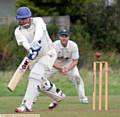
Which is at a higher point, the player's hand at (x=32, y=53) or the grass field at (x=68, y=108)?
the player's hand at (x=32, y=53)

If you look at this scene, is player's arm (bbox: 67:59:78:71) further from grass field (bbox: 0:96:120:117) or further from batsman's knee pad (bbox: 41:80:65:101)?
batsman's knee pad (bbox: 41:80:65:101)

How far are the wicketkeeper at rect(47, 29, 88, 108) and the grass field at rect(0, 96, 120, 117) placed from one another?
463mm

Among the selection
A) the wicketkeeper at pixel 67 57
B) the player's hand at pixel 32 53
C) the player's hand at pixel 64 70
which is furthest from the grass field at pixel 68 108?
the player's hand at pixel 32 53

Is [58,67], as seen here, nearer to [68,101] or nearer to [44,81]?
[68,101]

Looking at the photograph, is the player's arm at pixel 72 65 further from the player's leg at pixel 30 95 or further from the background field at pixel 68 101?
the player's leg at pixel 30 95

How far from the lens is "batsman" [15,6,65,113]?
46.9ft

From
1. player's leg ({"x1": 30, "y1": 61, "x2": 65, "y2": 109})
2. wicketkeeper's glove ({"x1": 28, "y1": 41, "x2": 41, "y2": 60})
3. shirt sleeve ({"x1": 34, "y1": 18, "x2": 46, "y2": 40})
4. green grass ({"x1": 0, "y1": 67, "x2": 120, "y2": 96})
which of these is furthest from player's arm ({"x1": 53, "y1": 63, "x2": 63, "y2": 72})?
green grass ({"x1": 0, "y1": 67, "x2": 120, "y2": 96})

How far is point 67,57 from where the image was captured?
691 inches

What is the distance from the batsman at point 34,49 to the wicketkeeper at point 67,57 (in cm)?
221

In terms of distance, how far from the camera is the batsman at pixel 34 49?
14.3m

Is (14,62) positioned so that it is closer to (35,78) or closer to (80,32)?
(80,32)

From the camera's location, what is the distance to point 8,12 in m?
39.4

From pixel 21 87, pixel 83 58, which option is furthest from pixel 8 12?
pixel 21 87

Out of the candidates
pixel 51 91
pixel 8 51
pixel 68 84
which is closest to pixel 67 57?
pixel 51 91
